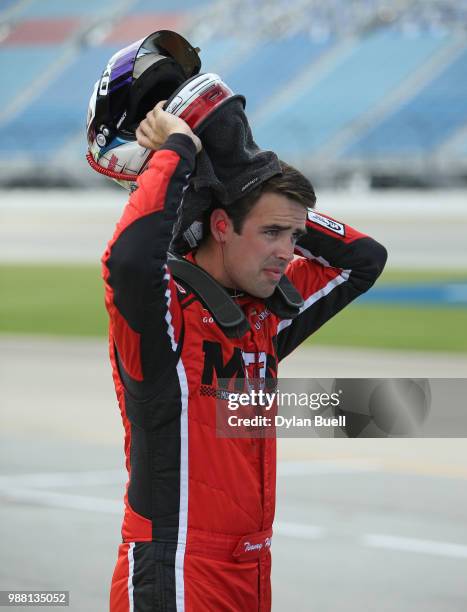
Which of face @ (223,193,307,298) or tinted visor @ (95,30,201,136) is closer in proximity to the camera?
face @ (223,193,307,298)

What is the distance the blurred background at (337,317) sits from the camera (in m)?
6.62

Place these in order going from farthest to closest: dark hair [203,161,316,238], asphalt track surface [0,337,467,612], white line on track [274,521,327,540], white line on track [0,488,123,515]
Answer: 1. white line on track [0,488,123,515]
2. white line on track [274,521,327,540]
3. asphalt track surface [0,337,467,612]
4. dark hair [203,161,316,238]

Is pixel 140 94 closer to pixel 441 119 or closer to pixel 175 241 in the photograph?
pixel 175 241

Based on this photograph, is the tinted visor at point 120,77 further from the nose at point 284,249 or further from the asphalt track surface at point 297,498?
the asphalt track surface at point 297,498

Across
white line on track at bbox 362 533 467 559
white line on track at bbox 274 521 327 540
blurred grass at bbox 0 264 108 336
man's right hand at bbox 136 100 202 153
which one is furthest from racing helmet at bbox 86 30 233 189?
blurred grass at bbox 0 264 108 336

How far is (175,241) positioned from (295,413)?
37.1 inches

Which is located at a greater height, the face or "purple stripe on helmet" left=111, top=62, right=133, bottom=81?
"purple stripe on helmet" left=111, top=62, right=133, bottom=81

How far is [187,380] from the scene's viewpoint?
2943 millimetres

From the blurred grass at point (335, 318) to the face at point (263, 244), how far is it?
10.7 metres

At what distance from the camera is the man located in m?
2.82

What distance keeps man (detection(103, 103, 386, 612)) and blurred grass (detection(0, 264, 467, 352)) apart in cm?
1071

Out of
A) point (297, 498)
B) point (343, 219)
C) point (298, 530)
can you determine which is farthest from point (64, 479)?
point (343, 219)

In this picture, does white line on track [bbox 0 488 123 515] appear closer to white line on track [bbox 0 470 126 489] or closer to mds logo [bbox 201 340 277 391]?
white line on track [bbox 0 470 126 489]

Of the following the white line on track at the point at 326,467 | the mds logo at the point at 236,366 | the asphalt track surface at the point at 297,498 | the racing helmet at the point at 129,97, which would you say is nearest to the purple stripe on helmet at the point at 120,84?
the racing helmet at the point at 129,97
